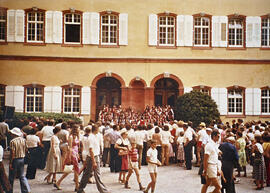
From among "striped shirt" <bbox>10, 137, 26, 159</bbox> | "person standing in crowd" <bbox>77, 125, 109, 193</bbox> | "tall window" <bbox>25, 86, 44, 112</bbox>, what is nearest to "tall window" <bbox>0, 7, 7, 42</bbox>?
"tall window" <bbox>25, 86, 44, 112</bbox>

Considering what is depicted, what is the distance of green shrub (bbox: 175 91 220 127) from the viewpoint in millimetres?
17188

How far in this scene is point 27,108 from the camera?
19.4 metres

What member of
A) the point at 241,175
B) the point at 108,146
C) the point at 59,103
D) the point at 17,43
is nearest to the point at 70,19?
the point at 17,43

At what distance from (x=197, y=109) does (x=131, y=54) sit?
5.77 m

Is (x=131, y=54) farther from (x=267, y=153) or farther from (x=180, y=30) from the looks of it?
(x=267, y=153)

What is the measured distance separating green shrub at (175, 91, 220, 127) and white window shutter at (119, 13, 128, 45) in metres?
5.43

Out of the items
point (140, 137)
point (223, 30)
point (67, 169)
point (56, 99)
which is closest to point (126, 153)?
point (67, 169)

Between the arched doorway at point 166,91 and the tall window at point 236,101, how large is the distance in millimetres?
3522

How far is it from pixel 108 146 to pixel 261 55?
13330 mm

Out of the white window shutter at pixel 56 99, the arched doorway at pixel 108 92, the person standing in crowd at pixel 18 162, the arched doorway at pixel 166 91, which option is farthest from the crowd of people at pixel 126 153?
the arched doorway at pixel 108 92

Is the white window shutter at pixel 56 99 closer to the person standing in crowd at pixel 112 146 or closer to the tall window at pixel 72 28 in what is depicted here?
the tall window at pixel 72 28

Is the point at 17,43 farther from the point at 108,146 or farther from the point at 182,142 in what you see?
the point at 182,142

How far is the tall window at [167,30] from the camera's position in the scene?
66.5 feet

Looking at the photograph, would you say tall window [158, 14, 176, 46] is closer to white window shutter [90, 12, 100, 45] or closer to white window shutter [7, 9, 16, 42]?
white window shutter [90, 12, 100, 45]
